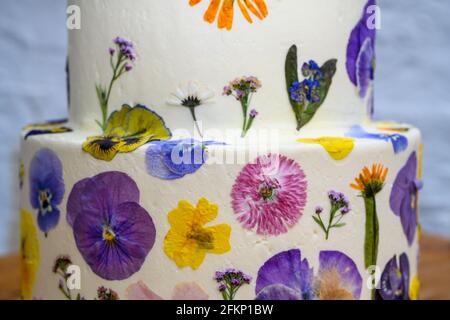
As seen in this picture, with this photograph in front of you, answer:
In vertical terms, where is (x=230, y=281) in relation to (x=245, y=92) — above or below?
below

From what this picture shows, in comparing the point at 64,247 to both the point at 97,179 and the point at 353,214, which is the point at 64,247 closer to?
the point at 97,179

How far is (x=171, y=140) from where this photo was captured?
886 mm

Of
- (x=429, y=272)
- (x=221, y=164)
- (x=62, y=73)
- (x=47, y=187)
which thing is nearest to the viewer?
(x=221, y=164)

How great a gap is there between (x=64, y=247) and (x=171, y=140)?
0.73ft

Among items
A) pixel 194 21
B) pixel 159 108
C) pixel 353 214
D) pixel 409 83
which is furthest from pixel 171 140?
pixel 409 83

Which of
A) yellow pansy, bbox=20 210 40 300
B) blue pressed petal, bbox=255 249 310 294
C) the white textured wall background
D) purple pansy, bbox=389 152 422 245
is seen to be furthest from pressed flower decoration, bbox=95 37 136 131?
the white textured wall background

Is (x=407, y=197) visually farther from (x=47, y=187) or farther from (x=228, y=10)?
(x=47, y=187)

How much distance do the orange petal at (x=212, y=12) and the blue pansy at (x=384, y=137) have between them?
0.82 feet

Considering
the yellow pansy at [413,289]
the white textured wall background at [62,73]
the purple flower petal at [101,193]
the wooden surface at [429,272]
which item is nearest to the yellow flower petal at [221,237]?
the purple flower petal at [101,193]

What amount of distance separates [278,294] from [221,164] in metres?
0.19

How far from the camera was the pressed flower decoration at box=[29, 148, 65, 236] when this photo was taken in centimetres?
95

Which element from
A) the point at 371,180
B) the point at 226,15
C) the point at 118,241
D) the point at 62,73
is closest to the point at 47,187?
the point at 118,241

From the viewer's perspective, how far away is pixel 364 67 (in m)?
1.00

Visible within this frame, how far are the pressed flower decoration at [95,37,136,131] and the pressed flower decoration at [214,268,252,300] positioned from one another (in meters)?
0.27
